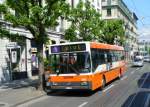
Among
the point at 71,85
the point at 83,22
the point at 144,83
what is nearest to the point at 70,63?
the point at 71,85

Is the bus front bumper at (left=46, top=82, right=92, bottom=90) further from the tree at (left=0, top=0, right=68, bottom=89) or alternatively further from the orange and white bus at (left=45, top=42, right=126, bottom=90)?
the tree at (left=0, top=0, right=68, bottom=89)

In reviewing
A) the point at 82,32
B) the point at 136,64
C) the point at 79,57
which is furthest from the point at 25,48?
the point at 136,64

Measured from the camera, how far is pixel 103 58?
22312mm

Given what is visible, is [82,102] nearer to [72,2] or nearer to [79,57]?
[79,57]

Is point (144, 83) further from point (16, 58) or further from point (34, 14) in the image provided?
point (16, 58)

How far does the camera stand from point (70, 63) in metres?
18.8

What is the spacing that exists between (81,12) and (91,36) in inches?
102

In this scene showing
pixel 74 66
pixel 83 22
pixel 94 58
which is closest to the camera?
pixel 74 66

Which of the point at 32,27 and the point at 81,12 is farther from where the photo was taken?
the point at 81,12

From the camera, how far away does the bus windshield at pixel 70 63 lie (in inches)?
732

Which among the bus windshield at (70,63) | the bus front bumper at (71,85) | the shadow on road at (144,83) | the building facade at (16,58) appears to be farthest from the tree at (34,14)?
the shadow on road at (144,83)

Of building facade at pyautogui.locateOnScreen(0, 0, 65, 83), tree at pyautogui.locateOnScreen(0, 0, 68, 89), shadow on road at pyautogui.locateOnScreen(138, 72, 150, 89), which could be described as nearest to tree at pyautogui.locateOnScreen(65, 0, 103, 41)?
building facade at pyautogui.locateOnScreen(0, 0, 65, 83)

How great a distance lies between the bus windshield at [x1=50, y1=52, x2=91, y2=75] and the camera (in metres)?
18.6

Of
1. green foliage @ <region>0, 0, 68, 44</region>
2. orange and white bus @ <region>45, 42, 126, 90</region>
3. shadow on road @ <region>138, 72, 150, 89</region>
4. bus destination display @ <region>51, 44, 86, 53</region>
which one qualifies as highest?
green foliage @ <region>0, 0, 68, 44</region>
